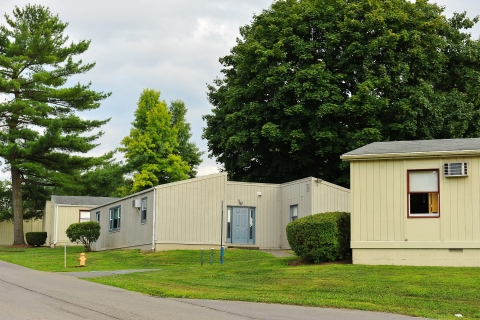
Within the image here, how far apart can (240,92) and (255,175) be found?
541 cm

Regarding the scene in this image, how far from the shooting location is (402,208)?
65.8 ft

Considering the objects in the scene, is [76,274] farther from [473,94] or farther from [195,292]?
[473,94]

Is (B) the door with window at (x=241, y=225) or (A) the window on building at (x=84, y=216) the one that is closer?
(B) the door with window at (x=241, y=225)

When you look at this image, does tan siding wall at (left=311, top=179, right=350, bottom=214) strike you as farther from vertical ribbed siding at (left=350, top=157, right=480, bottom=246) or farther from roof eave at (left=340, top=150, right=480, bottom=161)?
roof eave at (left=340, top=150, right=480, bottom=161)

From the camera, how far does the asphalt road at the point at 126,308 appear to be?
11656 mm

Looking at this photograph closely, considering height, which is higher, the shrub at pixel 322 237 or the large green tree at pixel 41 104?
the large green tree at pixel 41 104

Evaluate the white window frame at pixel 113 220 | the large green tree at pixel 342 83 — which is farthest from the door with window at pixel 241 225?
the white window frame at pixel 113 220

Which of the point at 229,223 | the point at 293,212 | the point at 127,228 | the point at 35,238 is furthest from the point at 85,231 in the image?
the point at 35,238

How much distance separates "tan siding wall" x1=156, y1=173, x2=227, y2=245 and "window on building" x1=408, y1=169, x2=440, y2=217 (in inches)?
492

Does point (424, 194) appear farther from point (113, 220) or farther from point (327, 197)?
point (113, 220)

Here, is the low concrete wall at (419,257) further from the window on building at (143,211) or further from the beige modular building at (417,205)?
the window on building at (143,211)

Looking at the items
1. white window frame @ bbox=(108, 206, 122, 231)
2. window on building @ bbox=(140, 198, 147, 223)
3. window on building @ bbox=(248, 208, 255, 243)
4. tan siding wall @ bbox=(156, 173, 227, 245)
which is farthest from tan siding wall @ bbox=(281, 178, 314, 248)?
white window frame @ bbox=(108, 206, 122, 231)

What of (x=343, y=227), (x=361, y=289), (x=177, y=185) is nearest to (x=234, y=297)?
(x=361, y=289)

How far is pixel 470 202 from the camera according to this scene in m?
19.4
